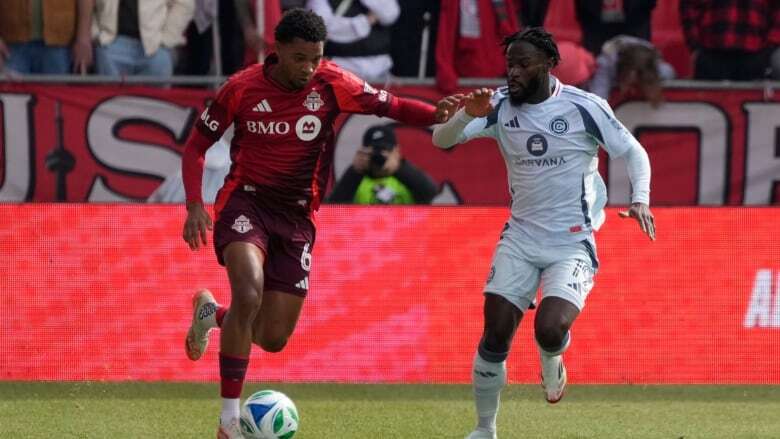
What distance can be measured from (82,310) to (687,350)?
4.35 meters

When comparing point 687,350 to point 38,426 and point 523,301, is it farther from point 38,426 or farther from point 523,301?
point 38,426

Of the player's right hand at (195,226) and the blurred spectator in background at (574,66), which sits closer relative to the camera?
the player's right hand at (195,226)

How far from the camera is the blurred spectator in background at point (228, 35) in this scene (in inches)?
526

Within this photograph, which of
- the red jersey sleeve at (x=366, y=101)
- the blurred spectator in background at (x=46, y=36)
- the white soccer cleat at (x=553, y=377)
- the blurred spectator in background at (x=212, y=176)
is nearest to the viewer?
the red jersey sleeve at (x=366, y=101)

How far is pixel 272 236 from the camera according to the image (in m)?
8.80

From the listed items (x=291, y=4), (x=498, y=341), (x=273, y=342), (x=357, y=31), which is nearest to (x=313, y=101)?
(x=273, y=342)

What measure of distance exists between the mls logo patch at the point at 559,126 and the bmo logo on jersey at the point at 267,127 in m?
1.46

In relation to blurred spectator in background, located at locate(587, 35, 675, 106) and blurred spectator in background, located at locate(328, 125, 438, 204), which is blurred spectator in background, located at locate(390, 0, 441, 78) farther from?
blurred spectator in background, located at locate(587, 35, 675, 106)

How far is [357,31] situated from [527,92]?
16.5 feet

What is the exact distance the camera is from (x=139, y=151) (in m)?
13.4

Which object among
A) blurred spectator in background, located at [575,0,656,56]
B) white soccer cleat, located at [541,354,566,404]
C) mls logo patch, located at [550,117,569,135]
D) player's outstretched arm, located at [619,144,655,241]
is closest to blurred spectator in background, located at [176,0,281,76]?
blurred spectator in background, located at [575,0,656,56]

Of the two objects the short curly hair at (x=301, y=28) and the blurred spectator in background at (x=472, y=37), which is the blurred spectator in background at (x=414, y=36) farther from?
the short curly hair at (x=301, y=28)

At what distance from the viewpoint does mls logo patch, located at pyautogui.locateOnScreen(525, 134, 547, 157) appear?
862 cm

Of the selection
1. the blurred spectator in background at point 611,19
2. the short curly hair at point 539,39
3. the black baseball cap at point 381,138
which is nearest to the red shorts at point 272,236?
the short curly hair at point 539,39
